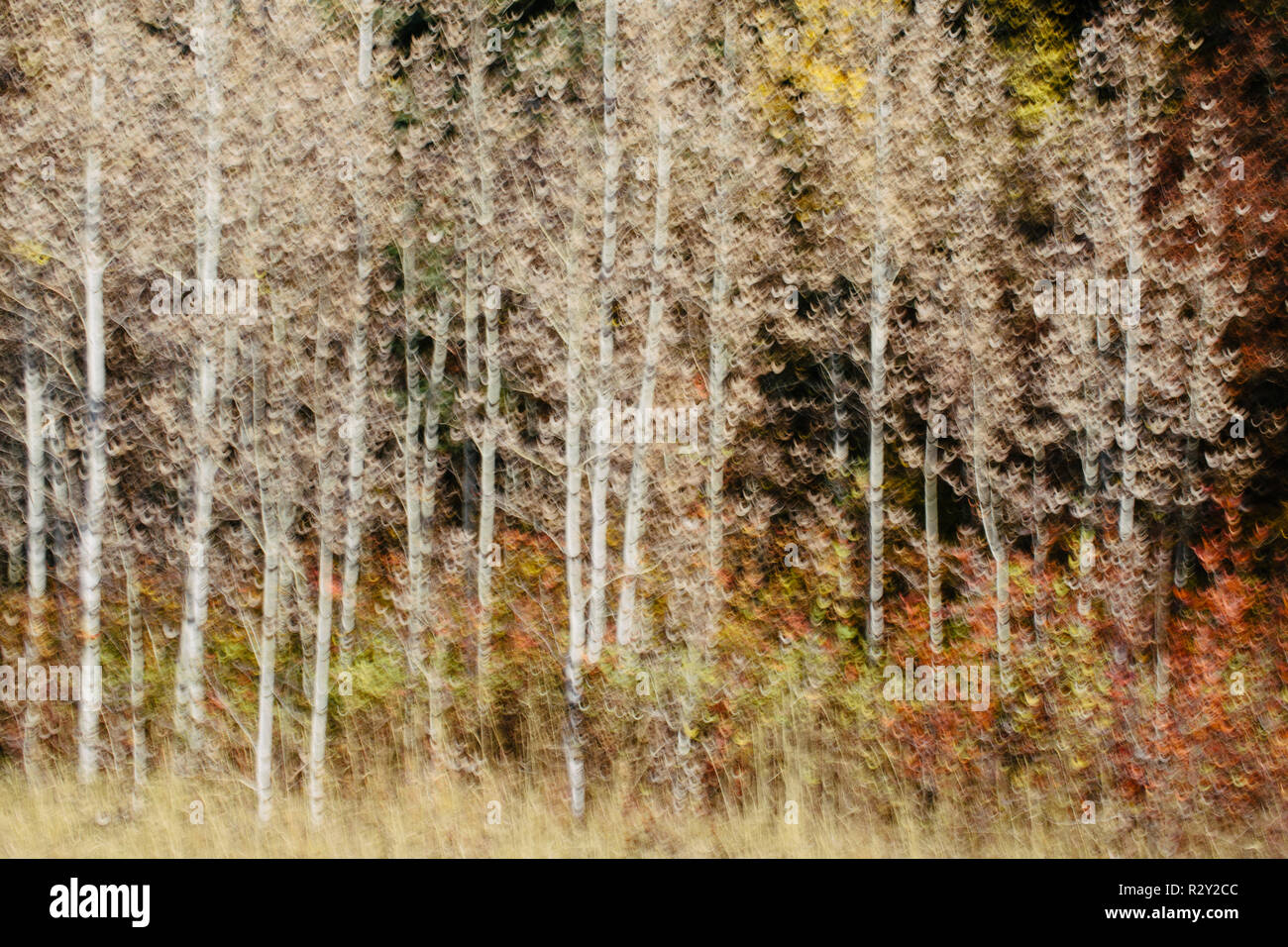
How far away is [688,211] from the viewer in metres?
14.0

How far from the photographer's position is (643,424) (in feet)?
44.0

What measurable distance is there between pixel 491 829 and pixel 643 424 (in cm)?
445

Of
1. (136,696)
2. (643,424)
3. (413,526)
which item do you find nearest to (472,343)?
(413,526)

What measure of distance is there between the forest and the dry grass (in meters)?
0.06

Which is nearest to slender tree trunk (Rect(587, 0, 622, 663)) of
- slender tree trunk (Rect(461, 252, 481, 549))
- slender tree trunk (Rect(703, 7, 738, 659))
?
slender tree trunk (Rect(703, 7, 738, 659))

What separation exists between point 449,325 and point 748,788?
8.42 meters

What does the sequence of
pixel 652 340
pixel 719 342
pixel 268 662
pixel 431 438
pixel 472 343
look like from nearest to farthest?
pixel 268 662 < pixel 652 340 < pixel 719 342 < pixel 472 343 < pixel 431 438

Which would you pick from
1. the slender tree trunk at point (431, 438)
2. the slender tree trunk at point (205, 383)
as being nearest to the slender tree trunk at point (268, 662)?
the slender tree trunk at point (205, 383)

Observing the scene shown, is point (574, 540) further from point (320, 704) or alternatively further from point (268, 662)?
point (268, 662)

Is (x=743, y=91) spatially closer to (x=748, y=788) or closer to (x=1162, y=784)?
(x=748, y=788)

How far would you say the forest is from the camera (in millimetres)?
12328

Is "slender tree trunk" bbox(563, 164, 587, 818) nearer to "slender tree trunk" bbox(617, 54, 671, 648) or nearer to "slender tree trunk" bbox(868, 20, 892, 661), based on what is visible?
"slender tree trunk" bbox(617, 54, 671, 648)

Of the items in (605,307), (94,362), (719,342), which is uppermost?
(719,342)

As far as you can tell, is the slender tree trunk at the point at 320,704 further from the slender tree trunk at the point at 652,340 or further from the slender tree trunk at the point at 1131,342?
the slender tree trunk at the point at 1131,342
